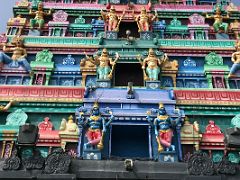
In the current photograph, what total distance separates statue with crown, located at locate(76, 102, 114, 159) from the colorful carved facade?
0.04m

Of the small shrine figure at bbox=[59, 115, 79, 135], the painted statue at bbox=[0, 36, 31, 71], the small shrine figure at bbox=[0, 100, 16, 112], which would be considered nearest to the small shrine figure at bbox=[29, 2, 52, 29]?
the painted statue at bbox=[0, 36, 31, 71]

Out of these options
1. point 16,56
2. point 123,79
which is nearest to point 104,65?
point 123,79

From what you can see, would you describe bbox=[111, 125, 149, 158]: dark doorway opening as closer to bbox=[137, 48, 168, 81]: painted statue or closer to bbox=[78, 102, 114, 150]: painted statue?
bbox=[78, 102, 114, 150]: painted statue

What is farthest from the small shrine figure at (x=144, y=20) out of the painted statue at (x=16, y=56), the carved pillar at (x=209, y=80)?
the painted statue at (x=16, y=56)

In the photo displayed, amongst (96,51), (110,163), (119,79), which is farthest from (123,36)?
(110,163)

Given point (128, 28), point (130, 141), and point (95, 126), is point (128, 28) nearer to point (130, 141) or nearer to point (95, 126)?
point (130, 141)

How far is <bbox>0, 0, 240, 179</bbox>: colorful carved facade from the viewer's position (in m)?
14.7

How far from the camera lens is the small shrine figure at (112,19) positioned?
806 inches

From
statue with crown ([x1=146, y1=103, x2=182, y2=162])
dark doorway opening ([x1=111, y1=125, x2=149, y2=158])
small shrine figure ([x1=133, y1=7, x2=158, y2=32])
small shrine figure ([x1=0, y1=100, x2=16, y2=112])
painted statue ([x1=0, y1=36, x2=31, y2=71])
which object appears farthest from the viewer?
small shrine figure ([x1=133, y1=7, x2=158, y2=32])

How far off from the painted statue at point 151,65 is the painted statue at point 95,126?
3432mm

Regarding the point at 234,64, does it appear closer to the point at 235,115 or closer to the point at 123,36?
the point at 235,115

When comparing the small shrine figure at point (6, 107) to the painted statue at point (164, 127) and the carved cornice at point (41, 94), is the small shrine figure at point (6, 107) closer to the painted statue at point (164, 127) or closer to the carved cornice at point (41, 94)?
the carved cornice at point (41, 94)

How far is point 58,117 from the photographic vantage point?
53.7 feet

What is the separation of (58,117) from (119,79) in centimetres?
376
